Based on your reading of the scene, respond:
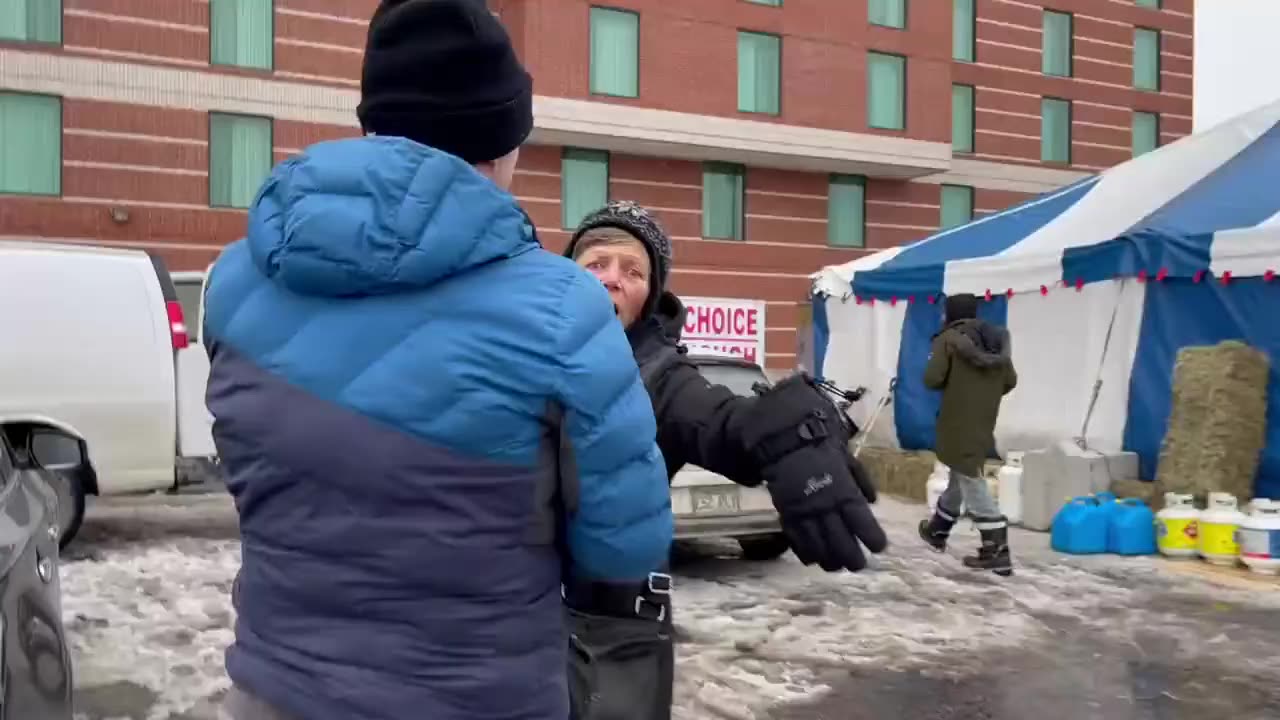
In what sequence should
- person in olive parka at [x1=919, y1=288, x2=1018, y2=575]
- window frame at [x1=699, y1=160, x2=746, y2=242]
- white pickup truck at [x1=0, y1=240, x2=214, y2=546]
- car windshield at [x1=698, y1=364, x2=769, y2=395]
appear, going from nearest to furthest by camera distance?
car windshield at [x1=698, y1=364, x2=769, y2=395], white pickup truck at [x1=0, y1=240, x2=214, y2=546], person in olive parka at [x1=919, y1=288, x2=1018, y2=575], window frame at [x1=699, y1=160, x2=746, y2=242]

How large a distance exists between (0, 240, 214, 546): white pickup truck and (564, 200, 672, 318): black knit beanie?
6.80 metres

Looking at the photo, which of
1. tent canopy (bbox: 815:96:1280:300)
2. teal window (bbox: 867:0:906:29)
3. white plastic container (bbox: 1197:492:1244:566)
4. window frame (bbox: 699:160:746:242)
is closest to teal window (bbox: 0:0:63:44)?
window frame (bbox: 699:160:746:242)

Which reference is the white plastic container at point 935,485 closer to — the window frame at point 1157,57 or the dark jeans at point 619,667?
the dark jeans at point 619,667

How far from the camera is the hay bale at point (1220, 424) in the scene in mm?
9711

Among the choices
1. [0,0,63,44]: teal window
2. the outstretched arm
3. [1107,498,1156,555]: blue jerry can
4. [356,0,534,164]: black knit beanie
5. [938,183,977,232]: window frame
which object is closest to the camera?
[356,0,534,164]: black knit beanie

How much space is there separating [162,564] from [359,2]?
1728 centimetres

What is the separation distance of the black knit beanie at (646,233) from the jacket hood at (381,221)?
0.76 m

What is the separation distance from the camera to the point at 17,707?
2799mm

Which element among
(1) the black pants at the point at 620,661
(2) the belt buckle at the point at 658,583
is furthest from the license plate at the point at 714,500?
(2) the belt buckle at the point at 658,583

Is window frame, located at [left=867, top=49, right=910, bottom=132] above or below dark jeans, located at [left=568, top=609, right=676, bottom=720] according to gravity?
above

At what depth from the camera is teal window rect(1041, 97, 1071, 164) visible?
107ft

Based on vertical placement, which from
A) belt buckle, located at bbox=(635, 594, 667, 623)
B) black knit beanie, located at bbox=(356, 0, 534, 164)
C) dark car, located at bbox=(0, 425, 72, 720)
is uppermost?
black knit beanie, located at bbox=(356, 0, 534, 164)

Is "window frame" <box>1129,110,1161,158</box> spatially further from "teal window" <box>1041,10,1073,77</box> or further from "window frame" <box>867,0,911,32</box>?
"window frame" <box>867,0,911,32</box>

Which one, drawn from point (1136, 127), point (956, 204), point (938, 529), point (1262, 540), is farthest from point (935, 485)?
point (1136, 127)
